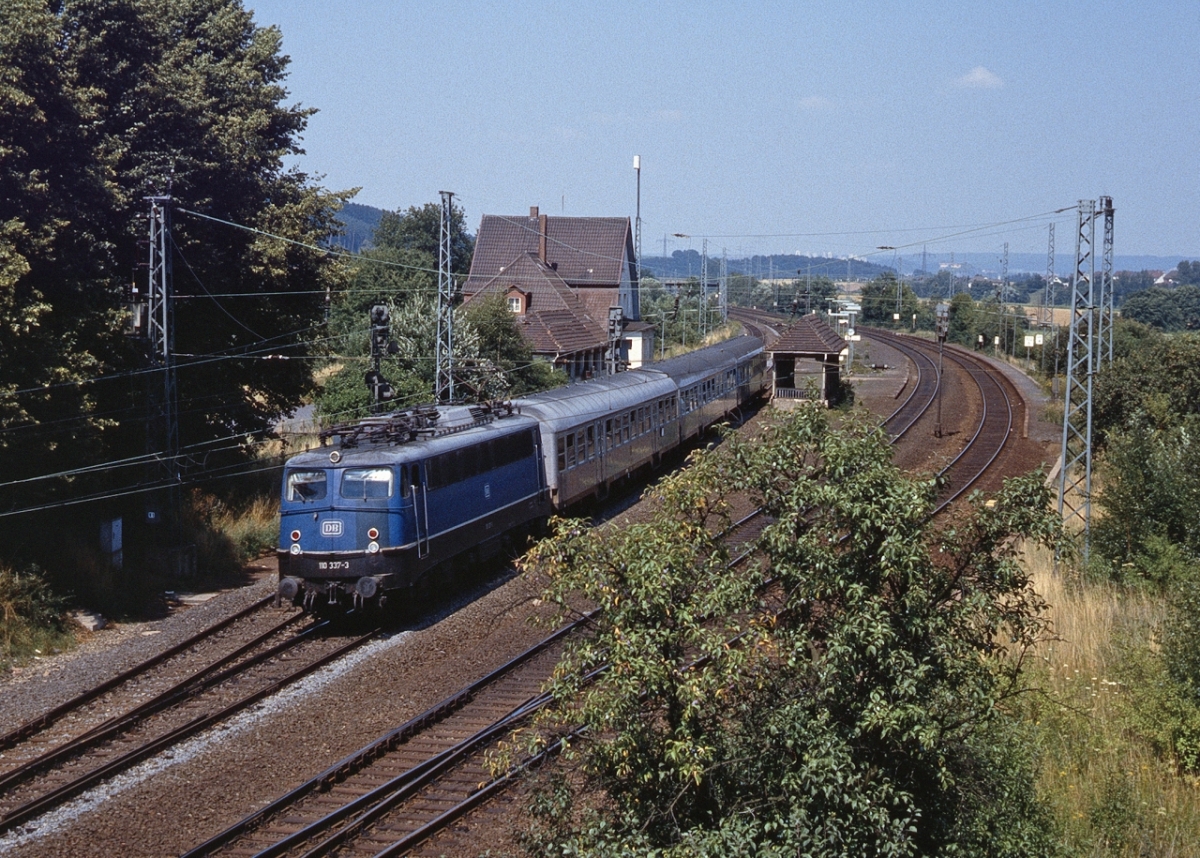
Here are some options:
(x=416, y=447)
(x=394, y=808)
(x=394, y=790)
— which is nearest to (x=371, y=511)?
(x=416, y=447)

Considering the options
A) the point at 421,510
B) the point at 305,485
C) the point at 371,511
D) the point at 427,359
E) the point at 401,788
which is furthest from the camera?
the point at 427,359

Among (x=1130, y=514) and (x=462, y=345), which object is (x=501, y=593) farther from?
(x=462, y=345)

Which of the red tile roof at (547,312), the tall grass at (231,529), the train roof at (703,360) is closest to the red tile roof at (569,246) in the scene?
the red tile roof at (547,312)

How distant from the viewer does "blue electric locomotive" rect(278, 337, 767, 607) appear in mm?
18188

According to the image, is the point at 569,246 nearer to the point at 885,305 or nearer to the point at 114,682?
the point at 885,305

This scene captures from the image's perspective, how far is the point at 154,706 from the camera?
15.2 m

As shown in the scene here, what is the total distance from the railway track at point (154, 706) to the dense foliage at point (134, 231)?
15.1ft

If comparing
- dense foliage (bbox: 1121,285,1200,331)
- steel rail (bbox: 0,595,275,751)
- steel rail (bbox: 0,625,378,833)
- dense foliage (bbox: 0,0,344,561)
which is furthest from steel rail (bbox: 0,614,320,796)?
Answer: dense foliage (bbox: 1121,285,1200,331)

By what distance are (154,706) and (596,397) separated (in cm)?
1359

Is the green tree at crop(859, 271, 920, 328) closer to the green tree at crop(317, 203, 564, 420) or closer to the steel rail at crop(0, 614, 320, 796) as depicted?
the green tree at crop(317, 203, 564, 420)

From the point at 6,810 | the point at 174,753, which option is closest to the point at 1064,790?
the point at 174,753

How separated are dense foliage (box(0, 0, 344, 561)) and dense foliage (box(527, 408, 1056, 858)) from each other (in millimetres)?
13996

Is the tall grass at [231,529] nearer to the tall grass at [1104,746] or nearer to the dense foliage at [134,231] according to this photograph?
the dense foliage at [134,231]

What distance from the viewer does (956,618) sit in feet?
25.2
